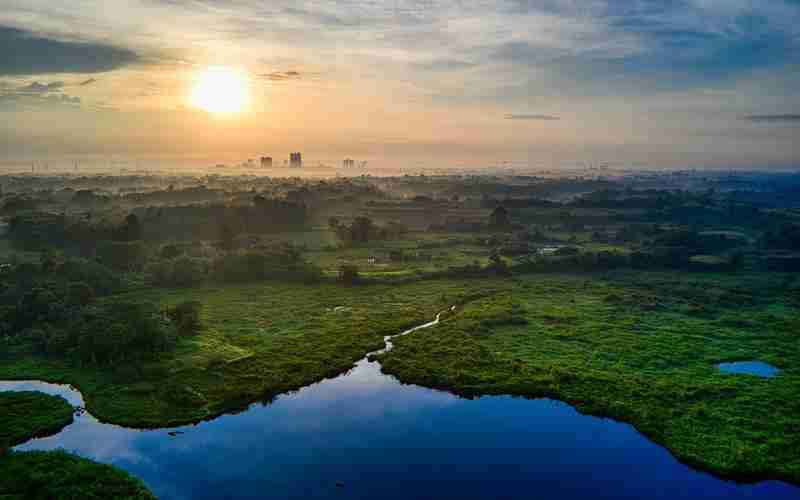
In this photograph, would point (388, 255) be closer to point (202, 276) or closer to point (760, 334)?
point (202, 276)

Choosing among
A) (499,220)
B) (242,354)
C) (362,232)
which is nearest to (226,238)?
(362,232)

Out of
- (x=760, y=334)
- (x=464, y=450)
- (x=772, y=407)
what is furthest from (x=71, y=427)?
(x=760, y=334)

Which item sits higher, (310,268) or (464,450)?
A: (310,268)

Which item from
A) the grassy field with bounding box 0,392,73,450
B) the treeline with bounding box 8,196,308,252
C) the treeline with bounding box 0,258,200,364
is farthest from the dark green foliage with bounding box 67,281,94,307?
the treeline with bounding box 8,196,308,252

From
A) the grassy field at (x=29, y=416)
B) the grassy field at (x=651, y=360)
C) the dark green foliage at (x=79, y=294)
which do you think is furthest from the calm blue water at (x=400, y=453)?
the dark green foliage at (x=79, y=294)

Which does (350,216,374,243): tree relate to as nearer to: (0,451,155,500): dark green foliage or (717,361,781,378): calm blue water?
(717,361,781,378): calm blue water

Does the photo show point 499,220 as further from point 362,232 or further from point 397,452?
point 397,452
